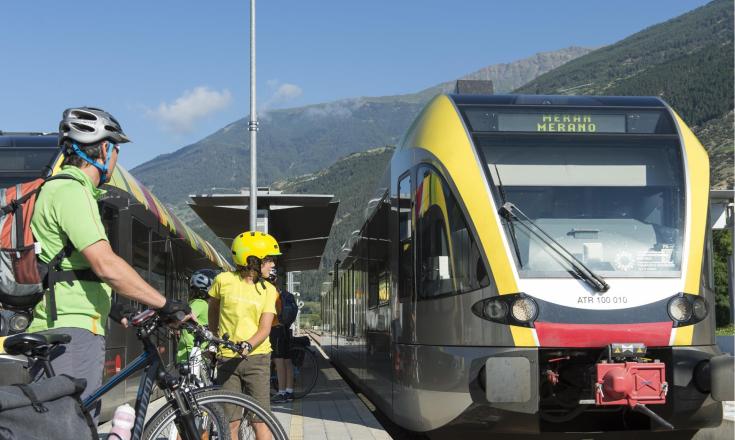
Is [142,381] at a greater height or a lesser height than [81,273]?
lesser

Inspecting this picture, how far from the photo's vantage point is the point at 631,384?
755cm

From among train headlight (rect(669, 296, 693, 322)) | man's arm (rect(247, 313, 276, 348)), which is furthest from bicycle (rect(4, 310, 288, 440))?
train headlight (rect(669, 296, 693, 322))

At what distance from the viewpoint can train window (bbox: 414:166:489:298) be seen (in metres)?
8.30

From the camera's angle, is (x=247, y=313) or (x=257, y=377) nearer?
(x=257, y=377)

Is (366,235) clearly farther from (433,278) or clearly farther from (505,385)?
(505,385)

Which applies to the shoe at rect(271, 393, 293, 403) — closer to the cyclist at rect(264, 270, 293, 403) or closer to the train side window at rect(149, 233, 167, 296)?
the cyclist at rect(264, 270, 293, 403)

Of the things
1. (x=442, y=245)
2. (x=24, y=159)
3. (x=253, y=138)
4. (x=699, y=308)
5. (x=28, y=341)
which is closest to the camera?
(x=28, y=341)

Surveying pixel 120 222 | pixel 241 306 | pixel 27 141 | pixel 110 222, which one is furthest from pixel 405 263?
pixel 27 141

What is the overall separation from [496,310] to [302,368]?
31.2 ft

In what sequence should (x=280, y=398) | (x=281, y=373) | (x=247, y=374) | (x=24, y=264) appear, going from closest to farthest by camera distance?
(x=24, y=264), (x=247, y=374), (x=280, y=398), (x=281, y=373)

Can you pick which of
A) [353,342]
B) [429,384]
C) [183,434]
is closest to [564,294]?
[429,384]

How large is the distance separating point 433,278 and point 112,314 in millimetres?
4739

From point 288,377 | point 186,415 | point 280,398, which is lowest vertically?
point 280,398

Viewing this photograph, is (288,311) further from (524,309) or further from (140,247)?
(524,309)
